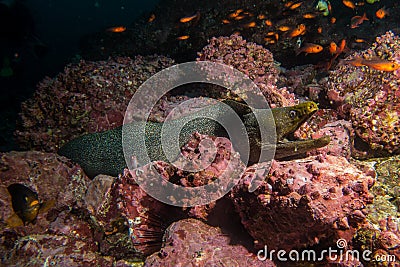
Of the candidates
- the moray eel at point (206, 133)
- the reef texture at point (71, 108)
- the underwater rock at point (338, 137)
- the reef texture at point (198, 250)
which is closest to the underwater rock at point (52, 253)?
the reef texture at point (198, 250)

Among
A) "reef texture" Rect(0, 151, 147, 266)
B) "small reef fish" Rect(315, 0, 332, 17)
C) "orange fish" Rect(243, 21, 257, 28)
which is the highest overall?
"small reef fish" Rect(315, 0, 332, 17)

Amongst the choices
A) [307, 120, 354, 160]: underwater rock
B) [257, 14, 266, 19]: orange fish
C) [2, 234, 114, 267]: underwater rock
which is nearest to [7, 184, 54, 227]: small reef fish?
[2, 234, 114, 267]: underwater rock

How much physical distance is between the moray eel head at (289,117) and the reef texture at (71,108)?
3.73 meters

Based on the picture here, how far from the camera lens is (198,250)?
222 cm

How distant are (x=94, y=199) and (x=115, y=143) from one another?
1.20 m

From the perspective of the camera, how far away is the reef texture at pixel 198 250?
2.13m

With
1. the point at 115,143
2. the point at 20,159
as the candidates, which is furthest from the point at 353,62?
the point at 20,159

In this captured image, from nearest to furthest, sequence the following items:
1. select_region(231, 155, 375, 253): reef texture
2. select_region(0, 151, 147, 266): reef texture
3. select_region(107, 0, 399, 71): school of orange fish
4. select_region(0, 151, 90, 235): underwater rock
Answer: select_region(231, 155, 375, 253): reef texture, select_region(0, 151, 147, 266): reef texture, select_region(0, 151, 90, 235): underwater rock, select_region(107, 0, 399, 71): school of orange fish

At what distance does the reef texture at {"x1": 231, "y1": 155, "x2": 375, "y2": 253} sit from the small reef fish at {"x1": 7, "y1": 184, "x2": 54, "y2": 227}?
324cm

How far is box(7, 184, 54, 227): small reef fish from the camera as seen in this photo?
3.64 meters

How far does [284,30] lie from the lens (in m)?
8.12

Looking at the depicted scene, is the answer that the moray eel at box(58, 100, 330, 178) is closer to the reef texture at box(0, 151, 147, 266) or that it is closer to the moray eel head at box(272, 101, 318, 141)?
the moray eel head at box(272, 101, 318, 141)

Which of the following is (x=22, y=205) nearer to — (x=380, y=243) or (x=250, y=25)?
(x=380, y=243)

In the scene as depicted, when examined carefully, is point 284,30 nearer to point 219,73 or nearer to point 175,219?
point 219,73
